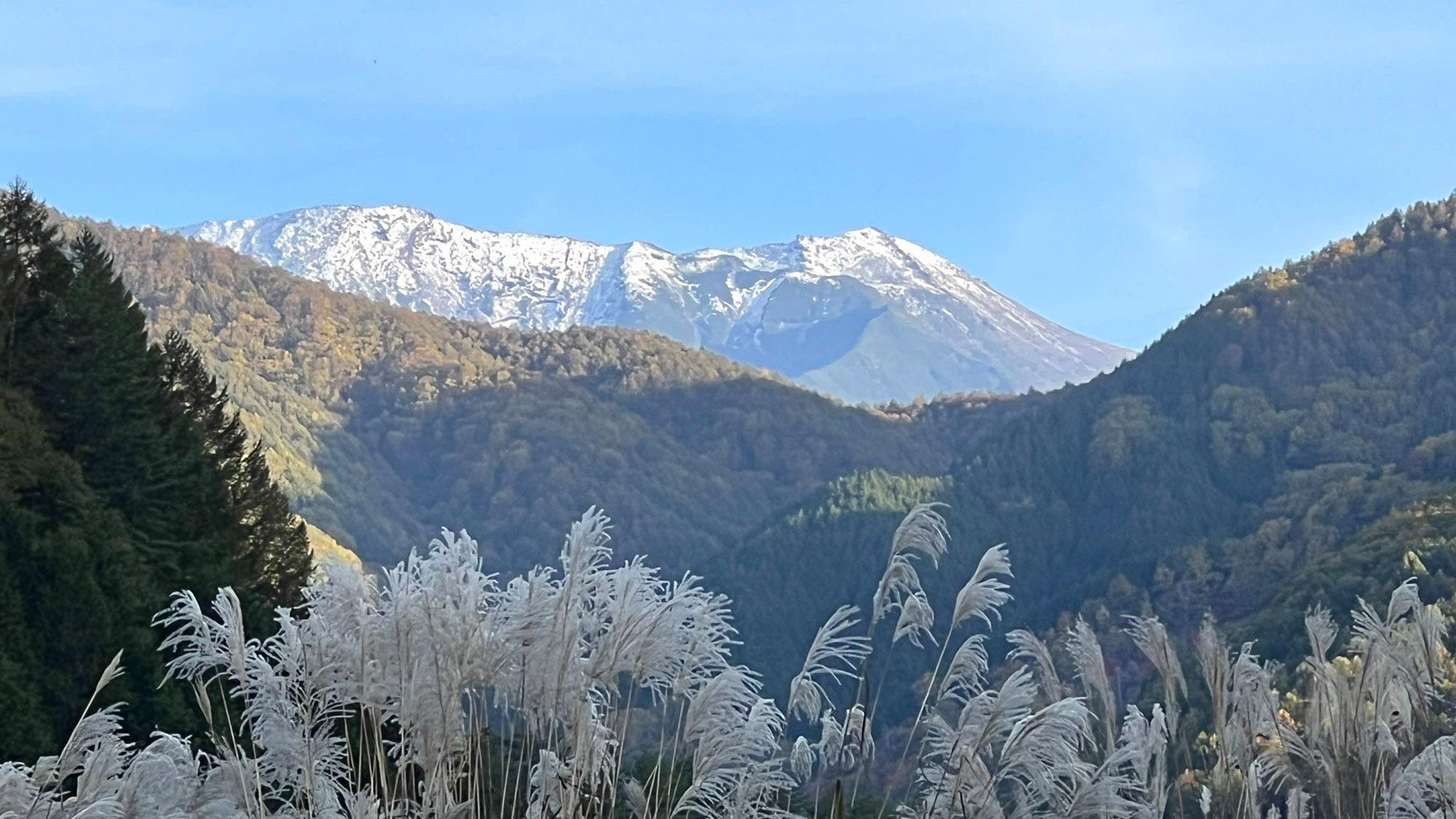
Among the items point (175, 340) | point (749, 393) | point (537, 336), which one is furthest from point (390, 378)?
point (175, 340)

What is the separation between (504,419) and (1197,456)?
77.2m

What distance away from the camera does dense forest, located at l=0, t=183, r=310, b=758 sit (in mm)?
13766

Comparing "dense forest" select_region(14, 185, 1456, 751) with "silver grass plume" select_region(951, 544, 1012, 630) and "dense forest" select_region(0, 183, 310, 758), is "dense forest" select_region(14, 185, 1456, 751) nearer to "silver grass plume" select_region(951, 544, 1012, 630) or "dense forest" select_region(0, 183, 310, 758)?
"dense forest" select_region(0, 183, 310, 758)

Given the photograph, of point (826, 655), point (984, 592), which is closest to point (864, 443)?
point (826, 655)

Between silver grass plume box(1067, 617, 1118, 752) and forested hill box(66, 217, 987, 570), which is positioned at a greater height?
forested hill box(66, 217, 987, 570)

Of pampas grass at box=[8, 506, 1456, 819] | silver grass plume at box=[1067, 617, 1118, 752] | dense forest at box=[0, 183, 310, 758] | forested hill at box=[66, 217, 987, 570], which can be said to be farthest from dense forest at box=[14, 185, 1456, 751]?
pampas grass at box=[8, 506, 1456, 819]

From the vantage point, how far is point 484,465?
14988 cm

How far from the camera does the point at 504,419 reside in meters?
158

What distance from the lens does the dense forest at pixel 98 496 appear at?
13766 millimetres

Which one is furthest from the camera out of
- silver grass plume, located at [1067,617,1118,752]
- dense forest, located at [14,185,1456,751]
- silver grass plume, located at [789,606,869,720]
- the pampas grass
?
dense forest, located at [14,185,1456,751]

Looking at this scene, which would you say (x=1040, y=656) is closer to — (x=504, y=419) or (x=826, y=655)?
(x=826, y=655)

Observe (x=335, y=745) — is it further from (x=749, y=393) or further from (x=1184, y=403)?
(x=749, y=393)

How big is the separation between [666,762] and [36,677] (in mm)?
6434

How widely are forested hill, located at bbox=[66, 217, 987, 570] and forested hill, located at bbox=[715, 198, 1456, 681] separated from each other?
2805 centimetres
